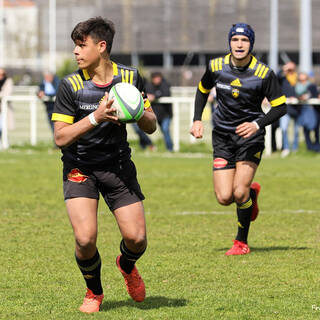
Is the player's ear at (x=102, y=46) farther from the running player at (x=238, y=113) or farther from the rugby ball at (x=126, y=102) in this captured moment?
the running player at (x=238, y=113)

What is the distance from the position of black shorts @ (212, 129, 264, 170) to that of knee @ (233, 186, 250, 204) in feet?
0.83

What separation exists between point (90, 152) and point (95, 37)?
2.71 ft

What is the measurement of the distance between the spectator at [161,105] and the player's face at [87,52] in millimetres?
15151

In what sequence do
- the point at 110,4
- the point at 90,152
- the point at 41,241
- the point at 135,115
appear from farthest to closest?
1. the point at 110,4
2. the point at 41,241
3. the point at 90,152
4. the point at 135,115

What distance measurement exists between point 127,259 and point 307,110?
49.6 feet

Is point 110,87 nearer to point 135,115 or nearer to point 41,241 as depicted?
point 135,115

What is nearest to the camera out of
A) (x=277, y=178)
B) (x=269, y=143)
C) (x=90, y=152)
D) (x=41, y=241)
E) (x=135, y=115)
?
(x=135, y=115)

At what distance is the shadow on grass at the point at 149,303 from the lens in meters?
6.63

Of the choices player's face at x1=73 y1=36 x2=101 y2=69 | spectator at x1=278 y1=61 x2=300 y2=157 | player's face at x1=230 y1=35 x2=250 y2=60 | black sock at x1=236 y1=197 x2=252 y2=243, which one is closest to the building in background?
spectator at x1=278 y1=61 x2=300 y2=157

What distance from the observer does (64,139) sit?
20.0 feet

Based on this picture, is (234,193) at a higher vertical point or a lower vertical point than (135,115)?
lower

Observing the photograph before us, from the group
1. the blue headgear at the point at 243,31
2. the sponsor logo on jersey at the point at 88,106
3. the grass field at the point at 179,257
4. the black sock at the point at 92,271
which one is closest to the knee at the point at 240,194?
the grass field at the point at 179,257

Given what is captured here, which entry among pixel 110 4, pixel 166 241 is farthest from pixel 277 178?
pixel 110 4

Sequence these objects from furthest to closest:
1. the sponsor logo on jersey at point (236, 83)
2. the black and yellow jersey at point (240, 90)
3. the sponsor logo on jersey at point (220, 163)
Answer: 1. the sponsor logo on jersey at point (220, 163)
2. the sponsor logo on jersey at point (236, 83)
3. the black and yellow jersey at point (240, 90)
